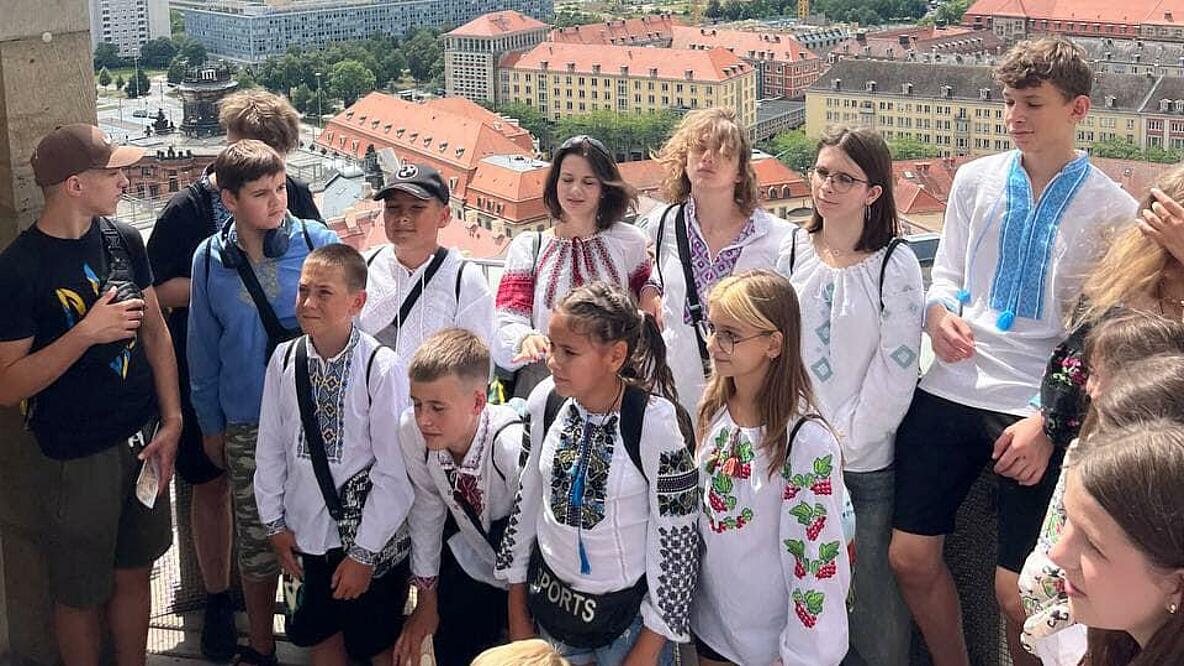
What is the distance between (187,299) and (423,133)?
3392cm

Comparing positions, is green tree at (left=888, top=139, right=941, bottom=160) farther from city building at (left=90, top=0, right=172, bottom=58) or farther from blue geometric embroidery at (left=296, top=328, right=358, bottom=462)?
blue geometric embroidery at (left=296, top=328, right=358, bottom=462)

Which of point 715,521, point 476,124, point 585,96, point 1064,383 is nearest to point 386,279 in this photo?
point 715,521

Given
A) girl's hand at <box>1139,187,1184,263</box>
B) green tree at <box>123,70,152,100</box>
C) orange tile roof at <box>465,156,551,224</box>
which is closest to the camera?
girl's hand at <box>1139,187,1184,263</box>

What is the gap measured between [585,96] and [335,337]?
4445cm

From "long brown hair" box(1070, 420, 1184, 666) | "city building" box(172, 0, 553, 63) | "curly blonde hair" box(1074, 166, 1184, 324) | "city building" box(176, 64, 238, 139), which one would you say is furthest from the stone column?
"city building" box(172, 0, 553, 63)

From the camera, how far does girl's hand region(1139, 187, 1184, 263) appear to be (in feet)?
5.03

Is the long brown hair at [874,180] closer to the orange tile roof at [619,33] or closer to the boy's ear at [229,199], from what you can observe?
the boy's ear at [229,199]

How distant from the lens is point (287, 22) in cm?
5372

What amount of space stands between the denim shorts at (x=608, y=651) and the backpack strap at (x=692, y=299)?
434mm

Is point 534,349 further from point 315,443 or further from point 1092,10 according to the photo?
point 1092,10

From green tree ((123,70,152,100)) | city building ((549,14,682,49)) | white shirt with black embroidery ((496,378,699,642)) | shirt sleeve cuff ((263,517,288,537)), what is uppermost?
white shirt with black embroidery ((496,378,699,642))

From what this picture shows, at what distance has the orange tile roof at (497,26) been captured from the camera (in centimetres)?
4881

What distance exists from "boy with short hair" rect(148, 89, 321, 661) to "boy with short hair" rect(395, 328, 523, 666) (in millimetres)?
427

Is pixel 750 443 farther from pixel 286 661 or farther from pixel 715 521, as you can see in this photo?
pixel 286 661
